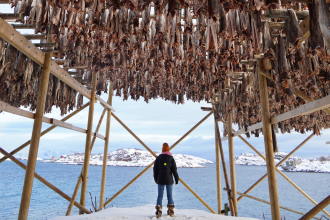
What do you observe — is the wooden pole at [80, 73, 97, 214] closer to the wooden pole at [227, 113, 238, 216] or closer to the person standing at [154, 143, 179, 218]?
the person standing at [154, 143, 179, 218]

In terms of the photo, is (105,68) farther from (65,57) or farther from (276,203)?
(276,203)

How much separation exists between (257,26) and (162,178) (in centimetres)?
344

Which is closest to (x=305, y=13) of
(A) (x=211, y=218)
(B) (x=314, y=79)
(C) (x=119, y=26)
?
(B) (x=314, y=79)

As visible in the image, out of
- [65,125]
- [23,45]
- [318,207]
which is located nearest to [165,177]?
[65,125]

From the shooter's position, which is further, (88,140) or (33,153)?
(88,140)

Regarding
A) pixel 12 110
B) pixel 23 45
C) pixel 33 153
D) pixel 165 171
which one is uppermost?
pixel 23 45

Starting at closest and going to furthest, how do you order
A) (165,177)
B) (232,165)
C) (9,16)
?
(9,16)
(165,177)
(232,165)

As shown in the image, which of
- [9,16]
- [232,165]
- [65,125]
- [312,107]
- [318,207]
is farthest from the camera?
[232,165]

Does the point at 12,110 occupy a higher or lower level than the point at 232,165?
higher

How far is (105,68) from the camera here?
16.0ft

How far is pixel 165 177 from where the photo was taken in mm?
4754

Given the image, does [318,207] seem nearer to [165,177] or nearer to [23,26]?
[165,177]

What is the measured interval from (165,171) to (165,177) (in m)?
0.12

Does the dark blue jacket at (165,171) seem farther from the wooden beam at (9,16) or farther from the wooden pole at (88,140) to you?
the wooden beam at (9,16)
